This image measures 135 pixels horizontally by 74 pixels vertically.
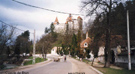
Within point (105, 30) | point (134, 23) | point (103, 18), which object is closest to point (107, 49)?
point (105, 30)

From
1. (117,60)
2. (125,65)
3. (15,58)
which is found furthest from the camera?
(15,58)

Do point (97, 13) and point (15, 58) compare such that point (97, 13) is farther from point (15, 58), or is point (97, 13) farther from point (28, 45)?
point (28, 45)

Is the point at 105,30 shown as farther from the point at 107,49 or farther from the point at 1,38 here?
the point at 1,38

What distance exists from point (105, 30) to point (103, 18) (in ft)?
6.25

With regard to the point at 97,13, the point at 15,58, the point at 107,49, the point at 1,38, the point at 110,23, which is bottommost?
the point at 15,58

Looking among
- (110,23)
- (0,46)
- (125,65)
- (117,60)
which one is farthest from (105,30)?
(0,46)

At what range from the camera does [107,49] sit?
72.7 feet

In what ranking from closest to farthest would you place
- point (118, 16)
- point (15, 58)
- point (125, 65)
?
point (118, 16) → point (125, 65) → point (15, 58)

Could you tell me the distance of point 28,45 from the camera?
65812 mm

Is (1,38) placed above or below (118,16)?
below

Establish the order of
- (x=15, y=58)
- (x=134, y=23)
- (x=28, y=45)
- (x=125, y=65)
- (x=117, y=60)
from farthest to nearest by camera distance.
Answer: (x=28, y=45)
(x=15, y=58)
(x=117, y=60)
(x=125, y=65)
(x=134, y=23)

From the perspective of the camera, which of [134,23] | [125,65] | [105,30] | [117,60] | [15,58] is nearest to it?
[105,30]

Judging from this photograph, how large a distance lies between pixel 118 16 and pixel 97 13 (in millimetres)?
2821

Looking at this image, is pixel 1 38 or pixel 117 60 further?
pixel 117 60
